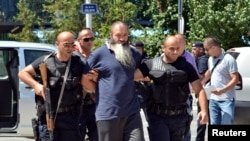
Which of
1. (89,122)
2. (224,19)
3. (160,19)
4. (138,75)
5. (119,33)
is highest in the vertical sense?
(119,33)

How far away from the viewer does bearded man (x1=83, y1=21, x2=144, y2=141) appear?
5.73 meters

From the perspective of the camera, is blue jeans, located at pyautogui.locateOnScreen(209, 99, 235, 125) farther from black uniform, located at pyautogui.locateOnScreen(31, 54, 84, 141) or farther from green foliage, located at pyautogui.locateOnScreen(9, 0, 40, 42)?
green foliage, located at pyautogui.locateOnScreen(9, 0, 40, 42)

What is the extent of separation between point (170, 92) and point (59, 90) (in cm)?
108

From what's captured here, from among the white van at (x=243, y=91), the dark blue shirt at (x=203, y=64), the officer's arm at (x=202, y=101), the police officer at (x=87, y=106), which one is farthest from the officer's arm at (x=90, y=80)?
the white van at (x=243, y=91)

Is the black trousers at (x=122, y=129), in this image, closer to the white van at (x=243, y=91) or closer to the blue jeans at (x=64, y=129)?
the blue jeans at (x=64, y=129)

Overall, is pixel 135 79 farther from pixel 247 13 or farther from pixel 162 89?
pixel 247 13

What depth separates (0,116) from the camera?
10.1 m

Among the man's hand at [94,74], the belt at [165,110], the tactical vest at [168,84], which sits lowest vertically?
the belt at [165,110]

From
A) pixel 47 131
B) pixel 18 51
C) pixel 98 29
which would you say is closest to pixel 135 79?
pixel 47 131

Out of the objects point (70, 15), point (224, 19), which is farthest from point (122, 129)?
point (70, 15)

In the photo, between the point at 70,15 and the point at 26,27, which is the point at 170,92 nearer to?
the point at 70,15

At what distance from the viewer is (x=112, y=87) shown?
573cm

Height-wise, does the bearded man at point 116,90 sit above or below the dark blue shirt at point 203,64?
above

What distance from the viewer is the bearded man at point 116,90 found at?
18.8 feet
